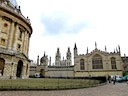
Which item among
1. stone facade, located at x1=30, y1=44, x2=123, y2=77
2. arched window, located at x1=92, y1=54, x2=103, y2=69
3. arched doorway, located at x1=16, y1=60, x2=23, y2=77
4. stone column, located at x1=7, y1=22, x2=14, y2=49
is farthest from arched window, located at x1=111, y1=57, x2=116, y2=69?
stone column, located at x1=7, y1=22, x2=14, y2=49

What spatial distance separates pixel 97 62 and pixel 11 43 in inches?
1656

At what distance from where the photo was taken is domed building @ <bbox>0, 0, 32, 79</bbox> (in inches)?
1005

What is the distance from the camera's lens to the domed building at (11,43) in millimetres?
25539

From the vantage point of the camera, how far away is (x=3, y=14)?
27.2 meters

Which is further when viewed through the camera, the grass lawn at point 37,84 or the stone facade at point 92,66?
the stone facade at point 92,66

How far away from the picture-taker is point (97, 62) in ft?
195

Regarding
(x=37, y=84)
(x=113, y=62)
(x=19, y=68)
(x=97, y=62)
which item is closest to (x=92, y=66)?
(x=97, y=62)

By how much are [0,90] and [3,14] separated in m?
20.4

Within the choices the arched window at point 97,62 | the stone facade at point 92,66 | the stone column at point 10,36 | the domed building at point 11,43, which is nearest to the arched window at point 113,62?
the stone facade at point 92,66

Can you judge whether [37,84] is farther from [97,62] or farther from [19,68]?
[97,62]

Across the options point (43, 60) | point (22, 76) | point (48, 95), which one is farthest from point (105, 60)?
point (48, 95)

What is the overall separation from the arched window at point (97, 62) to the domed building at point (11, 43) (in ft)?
120

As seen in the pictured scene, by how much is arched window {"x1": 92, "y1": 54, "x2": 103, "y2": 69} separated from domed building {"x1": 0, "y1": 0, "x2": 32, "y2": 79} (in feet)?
120

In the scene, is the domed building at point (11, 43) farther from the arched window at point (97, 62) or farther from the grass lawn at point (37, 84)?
the arched window at point (97, 62)
